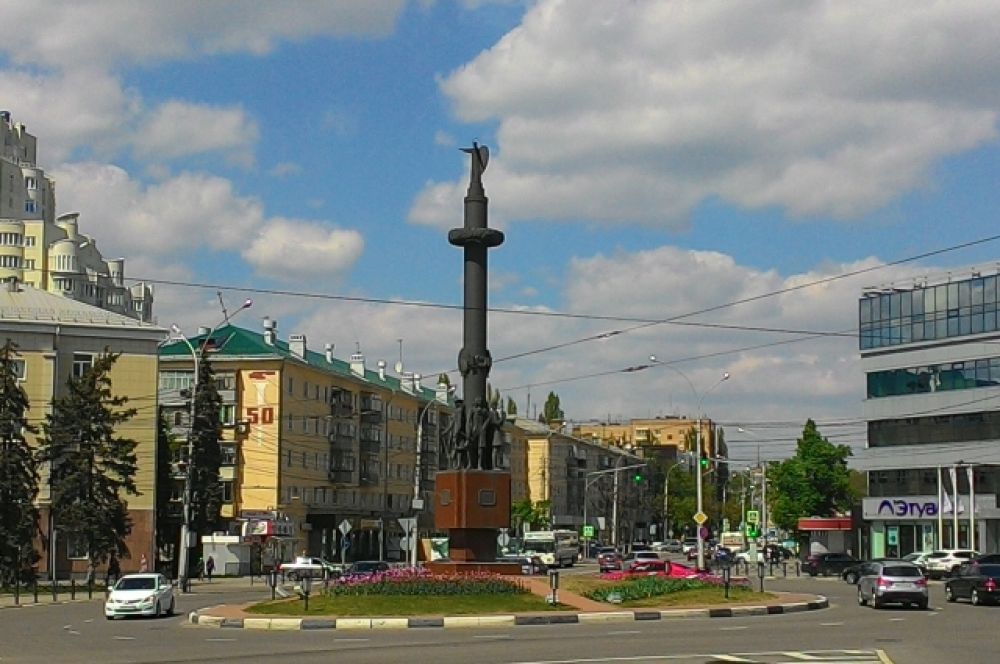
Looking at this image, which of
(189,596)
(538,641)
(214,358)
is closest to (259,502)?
(214,358)

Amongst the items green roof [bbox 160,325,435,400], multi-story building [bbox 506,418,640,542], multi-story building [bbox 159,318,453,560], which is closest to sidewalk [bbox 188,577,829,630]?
multi-story building [bbox 159,318,453,560]

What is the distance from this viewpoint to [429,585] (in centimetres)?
3903

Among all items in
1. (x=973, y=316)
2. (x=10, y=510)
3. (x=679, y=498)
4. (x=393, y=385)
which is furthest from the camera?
(x=679, y=498)

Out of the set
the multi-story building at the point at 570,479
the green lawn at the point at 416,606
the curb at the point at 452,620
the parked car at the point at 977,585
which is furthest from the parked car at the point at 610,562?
the multi-story building at the point at 570,479

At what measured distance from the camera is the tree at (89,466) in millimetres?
66312

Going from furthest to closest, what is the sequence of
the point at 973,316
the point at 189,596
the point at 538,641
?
1. the point at 973,316
2. the point at 189,596
3. the point at 538,641

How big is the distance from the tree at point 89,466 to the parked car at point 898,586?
36.8 metres

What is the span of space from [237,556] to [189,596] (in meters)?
29.5

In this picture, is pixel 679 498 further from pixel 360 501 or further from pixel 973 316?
pixel 973 316

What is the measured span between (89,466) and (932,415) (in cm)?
4899

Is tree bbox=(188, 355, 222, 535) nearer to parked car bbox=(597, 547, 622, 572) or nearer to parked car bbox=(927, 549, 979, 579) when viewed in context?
parked car bbox=(597, 547, 622, 572)

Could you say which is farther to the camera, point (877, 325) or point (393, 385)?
point (393, 385)

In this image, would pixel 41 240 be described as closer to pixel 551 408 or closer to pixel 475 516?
pixel 551 408

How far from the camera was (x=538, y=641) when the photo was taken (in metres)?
29.4
